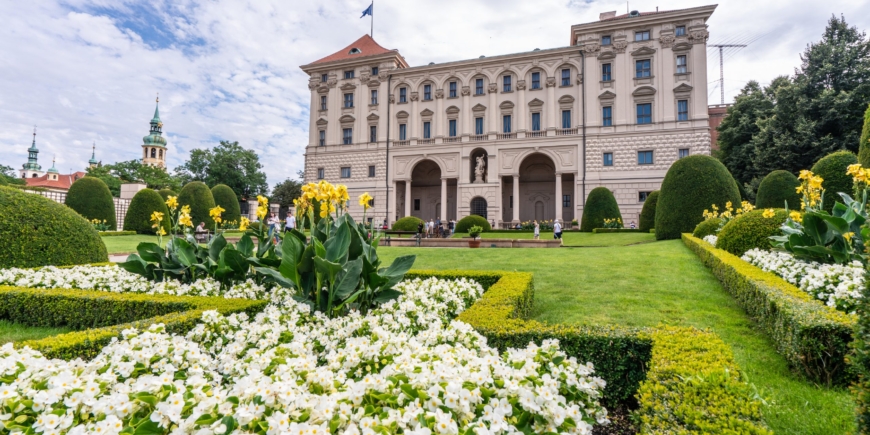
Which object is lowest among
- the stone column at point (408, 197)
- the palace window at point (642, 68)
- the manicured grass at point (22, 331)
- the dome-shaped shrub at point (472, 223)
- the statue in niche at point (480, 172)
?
the manicured grass at point (22, 331)

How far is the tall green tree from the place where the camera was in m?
49.8

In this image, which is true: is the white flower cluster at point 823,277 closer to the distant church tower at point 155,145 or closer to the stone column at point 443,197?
the stone column at point 443,197

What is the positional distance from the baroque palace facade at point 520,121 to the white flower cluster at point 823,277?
23.9 metres

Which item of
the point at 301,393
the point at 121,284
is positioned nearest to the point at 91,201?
the point at 121,284

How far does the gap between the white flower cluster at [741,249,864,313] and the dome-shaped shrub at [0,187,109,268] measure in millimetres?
9383

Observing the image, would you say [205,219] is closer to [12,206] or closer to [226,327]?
[12,206]

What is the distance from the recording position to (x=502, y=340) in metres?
3.08

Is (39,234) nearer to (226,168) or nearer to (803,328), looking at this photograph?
(803,328)

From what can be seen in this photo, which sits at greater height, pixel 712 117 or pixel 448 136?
pixel 712 117

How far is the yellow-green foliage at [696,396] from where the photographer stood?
5.63 ft

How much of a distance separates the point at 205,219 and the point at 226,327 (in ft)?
84.8

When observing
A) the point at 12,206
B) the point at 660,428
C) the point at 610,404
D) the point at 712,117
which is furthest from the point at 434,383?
the point at 712,117

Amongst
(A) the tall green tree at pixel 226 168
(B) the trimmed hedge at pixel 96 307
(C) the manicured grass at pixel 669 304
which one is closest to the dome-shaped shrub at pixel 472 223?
(C) the manicured grass at pixel 669 304

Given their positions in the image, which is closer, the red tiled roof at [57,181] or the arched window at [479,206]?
the arched window at [479,206]
